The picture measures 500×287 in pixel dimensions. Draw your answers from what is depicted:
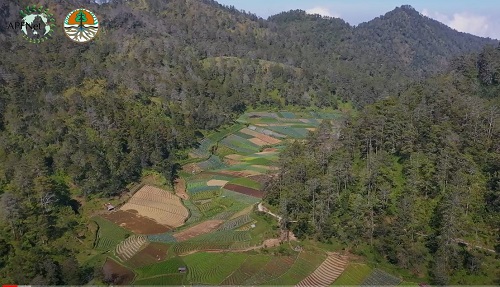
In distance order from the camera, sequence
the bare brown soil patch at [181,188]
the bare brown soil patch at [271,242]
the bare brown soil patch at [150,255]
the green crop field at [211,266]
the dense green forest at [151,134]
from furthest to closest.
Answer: the bare brown soil patch at [181,188] → the dense green forest at [151,134] → the bare brown soil patch at [271,242] → the bare brown soil patch at [150,255] → the green crop field at [211,266]

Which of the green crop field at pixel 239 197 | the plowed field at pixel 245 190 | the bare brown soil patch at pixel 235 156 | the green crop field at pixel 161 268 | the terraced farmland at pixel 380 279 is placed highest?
the bare brown soil patch at pixel 235 156

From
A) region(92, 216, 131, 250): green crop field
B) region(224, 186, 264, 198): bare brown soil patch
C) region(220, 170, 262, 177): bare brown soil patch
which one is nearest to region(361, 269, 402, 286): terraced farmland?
region(224, 186, 264, 198): bare brown soil patch

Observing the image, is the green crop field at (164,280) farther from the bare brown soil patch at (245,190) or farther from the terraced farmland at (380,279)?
the bare brown soil patch at (245,190)

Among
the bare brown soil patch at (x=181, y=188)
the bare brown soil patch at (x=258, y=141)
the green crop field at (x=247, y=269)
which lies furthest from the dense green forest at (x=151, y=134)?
the bare brown soil patch at (x=258, y=141)

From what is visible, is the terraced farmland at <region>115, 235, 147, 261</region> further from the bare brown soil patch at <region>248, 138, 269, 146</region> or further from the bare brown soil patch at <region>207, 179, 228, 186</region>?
the bare brown soil patch at <region>248, 138, 269, 146</region>

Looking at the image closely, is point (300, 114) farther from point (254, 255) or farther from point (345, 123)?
point (254, 255)

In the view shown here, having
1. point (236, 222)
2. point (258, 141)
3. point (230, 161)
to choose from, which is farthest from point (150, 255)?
point (258, 141)

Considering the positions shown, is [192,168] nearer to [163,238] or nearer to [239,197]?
[239,197]

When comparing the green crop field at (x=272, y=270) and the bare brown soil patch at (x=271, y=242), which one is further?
the bare brown soil patch at (x=271, y=242)

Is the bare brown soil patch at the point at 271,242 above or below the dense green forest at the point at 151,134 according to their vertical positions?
below
